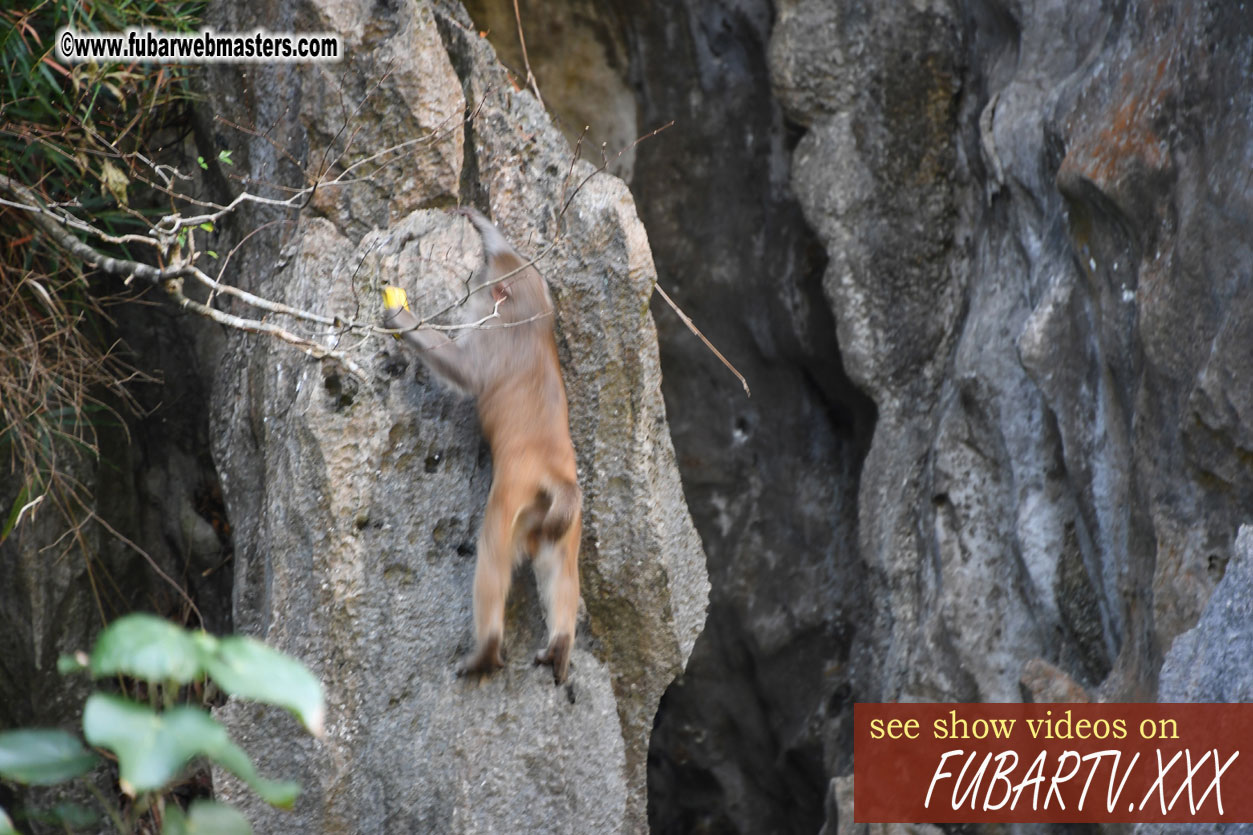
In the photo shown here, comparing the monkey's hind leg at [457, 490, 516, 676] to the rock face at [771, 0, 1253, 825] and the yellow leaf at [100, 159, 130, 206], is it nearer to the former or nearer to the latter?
the yellow leaf at [100, 159, 130, 206]

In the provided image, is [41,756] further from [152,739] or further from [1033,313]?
[1033,313]

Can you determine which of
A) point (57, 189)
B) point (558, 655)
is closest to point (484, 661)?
point (558, 655)

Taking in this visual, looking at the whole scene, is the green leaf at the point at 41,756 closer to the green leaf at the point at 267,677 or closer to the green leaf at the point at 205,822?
the green leaf at the point at 205,822

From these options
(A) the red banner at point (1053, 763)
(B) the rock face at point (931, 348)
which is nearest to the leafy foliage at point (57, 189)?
(B) the rock face at point (931, 348)

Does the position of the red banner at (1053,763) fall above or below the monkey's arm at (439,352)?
below

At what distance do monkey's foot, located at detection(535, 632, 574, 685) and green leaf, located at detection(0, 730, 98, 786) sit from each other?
2.43 metres

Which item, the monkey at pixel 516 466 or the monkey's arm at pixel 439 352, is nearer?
the monkey at pixel 516 466

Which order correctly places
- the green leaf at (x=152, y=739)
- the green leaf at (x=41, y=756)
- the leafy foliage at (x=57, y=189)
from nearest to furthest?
1. the green leaf at (x=152, y=739)
2. the green leaf at (x=41, y=756)
3. the leafy foliage at (x=57, y=189)

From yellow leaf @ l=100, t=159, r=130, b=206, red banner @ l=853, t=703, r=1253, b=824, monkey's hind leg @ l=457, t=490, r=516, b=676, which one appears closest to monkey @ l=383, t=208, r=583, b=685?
monkey's hind leg @ l=457, t=490, r=516, b=676

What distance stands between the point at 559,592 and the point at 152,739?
8.60 ft

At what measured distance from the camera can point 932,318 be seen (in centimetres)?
593

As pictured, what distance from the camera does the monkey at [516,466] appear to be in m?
3.79

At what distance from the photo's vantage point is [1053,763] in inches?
183

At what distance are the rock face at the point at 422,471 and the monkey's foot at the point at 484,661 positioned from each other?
71 millimetres
